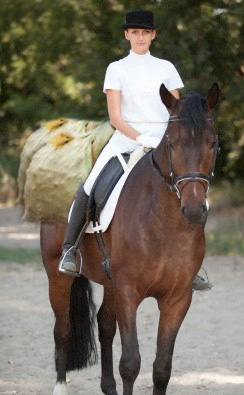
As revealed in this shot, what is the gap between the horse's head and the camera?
532 centimetres

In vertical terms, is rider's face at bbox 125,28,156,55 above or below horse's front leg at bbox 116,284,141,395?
above

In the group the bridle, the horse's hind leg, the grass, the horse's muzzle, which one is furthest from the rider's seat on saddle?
the grass

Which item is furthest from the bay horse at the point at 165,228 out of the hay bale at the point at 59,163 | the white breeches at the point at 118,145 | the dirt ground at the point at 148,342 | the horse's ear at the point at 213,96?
the dirt ground at the point at 148,342

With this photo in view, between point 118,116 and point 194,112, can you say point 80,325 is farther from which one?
point 194,112

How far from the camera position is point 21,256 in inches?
609

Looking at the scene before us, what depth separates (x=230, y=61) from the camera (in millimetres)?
19375

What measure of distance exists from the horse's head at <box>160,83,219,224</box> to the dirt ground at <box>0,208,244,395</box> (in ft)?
7.24

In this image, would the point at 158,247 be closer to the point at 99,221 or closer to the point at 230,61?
the point at 99,221

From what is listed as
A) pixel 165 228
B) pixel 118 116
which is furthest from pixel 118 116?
pixel 165 228

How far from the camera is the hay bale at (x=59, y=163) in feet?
23.1

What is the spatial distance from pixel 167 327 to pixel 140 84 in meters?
1.52

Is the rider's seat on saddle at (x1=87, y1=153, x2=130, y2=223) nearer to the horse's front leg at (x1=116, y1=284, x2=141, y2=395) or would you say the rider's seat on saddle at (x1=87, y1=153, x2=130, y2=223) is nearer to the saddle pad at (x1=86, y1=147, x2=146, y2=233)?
the saddle pad at (x1=86, y1=147, x2=146, y2=233)

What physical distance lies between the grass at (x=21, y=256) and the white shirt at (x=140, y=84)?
8559 millimetres

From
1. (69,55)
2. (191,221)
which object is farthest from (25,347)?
(69,55)
